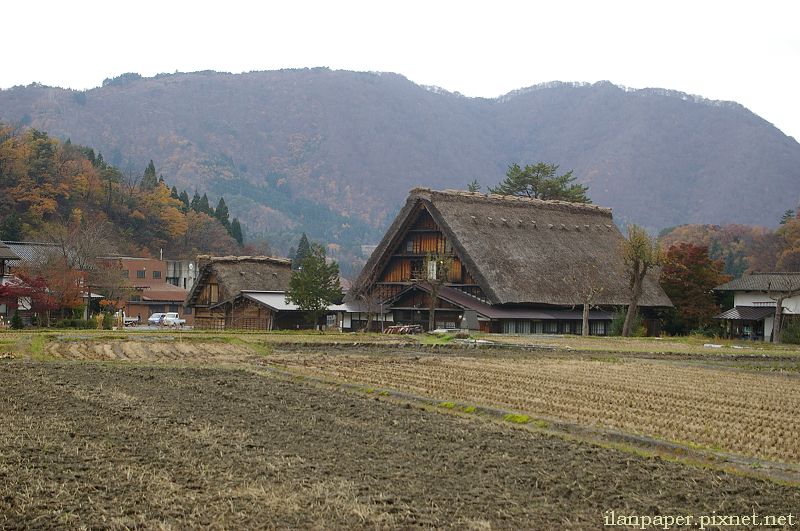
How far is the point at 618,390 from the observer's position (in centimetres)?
1834

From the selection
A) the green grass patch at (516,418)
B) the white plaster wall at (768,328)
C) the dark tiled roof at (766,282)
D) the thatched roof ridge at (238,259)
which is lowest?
the green grass patch at (516,418)

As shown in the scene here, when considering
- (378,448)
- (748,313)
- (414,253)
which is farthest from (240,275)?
(378,448)

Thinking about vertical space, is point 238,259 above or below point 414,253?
below

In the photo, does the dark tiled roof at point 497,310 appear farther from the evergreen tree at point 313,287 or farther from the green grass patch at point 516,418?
the green grass patch at point 516,418

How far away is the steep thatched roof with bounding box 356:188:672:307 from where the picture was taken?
4847cm

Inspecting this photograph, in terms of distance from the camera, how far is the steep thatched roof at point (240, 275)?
5544 centimetres

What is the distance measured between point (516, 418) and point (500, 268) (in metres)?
34.5

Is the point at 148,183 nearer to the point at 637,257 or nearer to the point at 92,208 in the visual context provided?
the point at 92,208

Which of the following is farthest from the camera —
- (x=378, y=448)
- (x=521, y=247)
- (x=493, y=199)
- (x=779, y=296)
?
(x=493, y=199)

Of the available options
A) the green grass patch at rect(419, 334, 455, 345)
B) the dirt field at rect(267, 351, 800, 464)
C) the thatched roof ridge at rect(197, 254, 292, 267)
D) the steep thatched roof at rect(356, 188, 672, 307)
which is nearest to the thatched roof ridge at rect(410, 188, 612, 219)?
the steep thatched roof at rect(356, 188, 672, 307)

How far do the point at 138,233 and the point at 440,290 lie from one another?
48.5 meters

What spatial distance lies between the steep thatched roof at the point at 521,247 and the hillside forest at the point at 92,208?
72.9 feet

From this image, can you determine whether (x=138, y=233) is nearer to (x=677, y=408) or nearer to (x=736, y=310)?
(x=736, y=310)

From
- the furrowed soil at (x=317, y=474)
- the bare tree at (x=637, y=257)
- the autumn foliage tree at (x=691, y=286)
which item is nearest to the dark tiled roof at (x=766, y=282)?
the autumn foliage tree at (x=691, y=286)
